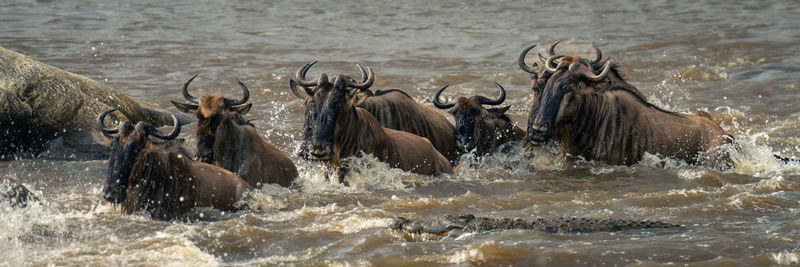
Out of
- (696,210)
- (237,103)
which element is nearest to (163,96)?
(237,103)

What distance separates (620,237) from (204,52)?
1515cm

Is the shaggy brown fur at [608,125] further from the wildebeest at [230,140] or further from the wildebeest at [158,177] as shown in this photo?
the wildebeest at [158,177]

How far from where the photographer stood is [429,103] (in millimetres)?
16031

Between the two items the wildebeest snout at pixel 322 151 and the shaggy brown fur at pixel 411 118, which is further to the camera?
the shaggy brown fur at pixel 411 118

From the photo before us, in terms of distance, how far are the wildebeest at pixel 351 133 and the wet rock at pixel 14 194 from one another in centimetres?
244

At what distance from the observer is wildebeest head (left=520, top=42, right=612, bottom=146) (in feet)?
36.5

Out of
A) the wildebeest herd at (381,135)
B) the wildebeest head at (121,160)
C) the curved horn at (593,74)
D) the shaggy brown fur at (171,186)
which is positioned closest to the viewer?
the wildebeest head at (121,160)

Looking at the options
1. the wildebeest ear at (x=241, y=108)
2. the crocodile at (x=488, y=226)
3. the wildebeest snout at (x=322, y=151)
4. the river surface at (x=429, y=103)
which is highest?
the wildebeest ear at (x=241, y=108)

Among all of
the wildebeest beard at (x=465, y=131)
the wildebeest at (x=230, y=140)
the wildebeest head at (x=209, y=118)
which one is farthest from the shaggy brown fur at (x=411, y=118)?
the wildebeest head at (x=209, y=118)

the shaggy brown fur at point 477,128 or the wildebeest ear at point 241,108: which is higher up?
the wildebeest ear at point 241,108

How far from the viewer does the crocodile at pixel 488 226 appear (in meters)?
8.29

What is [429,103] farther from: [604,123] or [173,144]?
[173,144]

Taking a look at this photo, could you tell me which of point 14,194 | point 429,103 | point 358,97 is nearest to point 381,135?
point 358,97

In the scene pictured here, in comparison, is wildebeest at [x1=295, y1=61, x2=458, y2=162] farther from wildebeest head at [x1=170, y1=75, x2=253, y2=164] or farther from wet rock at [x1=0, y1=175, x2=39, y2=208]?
wet rock at [x1=0, y1=175, x2=39, y2=208]
